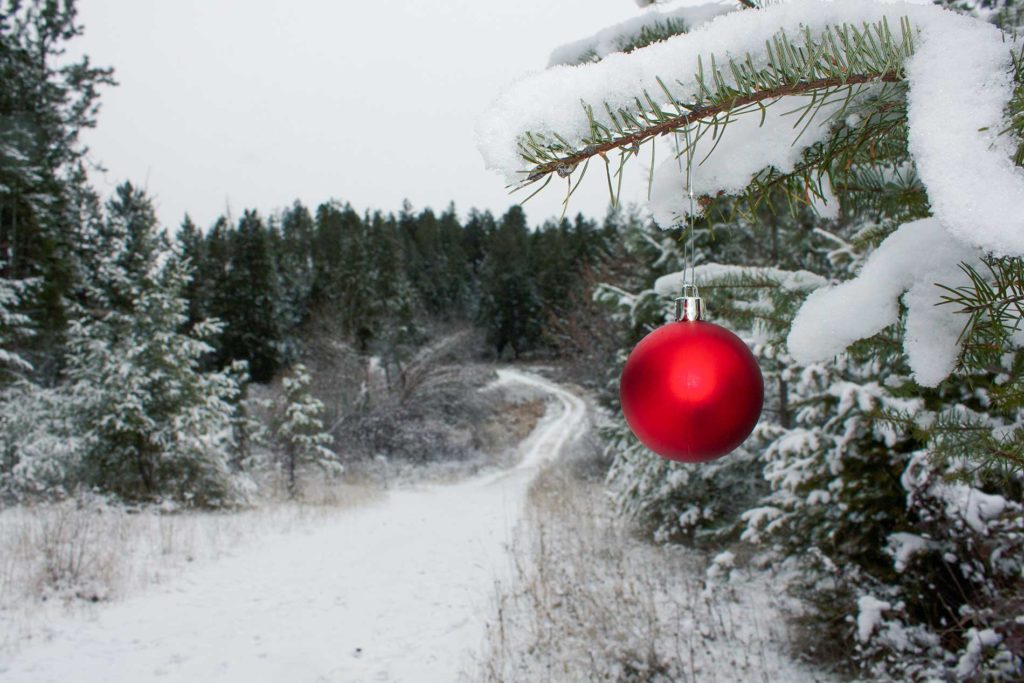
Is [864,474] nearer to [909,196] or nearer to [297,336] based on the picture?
[909,196]

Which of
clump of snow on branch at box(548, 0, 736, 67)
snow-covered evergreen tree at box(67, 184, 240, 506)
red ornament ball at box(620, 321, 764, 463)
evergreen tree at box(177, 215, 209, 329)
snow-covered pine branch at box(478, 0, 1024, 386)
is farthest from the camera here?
evergreen tree at box(177, 215, 209, 329)

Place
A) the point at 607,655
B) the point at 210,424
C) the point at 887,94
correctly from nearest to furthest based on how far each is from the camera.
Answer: the point at 887,94, the point at 607,655, the point at 210,424

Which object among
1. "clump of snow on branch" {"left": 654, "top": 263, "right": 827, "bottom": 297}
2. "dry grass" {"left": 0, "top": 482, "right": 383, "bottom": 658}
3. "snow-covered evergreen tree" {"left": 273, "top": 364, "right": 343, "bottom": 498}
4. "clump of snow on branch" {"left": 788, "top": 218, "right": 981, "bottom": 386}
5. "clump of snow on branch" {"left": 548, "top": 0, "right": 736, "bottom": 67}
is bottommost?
A: "dry grass" {"left": 0, "top": 482, "right": 383, "bottom": 658}

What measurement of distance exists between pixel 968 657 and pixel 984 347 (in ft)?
7.37

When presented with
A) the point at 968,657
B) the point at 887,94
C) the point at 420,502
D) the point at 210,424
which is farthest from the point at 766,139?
the point at 420,502

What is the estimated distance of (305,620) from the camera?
500cm

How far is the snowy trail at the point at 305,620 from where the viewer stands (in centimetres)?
398

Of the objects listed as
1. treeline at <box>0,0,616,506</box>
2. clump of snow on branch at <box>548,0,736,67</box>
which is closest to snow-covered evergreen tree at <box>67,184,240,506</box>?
A: treeline at <box>0,0,616,506</box>

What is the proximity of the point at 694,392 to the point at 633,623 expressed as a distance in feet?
12.6

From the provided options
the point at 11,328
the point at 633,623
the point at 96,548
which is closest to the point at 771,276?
the point at 633,623

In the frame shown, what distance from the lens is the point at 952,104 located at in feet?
2.08

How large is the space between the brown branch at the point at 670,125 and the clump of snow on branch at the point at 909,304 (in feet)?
1.09

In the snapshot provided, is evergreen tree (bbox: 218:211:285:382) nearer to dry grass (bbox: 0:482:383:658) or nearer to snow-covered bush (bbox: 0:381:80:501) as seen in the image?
snow-covered bush (bbox: 0:381:80:501)

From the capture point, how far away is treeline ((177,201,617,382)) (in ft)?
80.9
